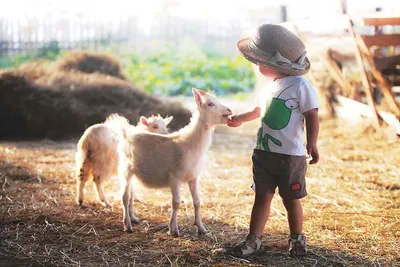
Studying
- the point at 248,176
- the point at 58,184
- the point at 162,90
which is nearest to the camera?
the point at 58,184

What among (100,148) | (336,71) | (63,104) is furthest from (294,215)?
(63,104)

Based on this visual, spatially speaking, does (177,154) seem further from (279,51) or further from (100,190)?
(100,190)

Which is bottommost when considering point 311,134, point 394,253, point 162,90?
point 162,90

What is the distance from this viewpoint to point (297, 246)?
4.27m

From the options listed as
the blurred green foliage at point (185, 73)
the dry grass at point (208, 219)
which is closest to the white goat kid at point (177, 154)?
the dry grass at point (208, 219)

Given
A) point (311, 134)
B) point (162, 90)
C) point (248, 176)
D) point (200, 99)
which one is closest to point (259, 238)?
point (311, 134)

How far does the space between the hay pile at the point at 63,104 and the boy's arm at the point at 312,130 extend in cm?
705

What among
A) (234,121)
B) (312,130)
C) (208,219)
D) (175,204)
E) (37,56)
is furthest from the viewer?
(37,56)

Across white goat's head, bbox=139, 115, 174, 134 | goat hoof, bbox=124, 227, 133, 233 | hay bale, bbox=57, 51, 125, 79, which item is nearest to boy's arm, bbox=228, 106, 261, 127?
goat hoof, bbox=124, 227, 133, 233

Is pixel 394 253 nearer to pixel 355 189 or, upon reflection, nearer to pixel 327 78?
pixel 355 189

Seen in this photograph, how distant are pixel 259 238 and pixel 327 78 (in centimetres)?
818

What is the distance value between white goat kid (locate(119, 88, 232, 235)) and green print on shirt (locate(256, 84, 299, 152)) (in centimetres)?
69

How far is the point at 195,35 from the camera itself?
23.2 meters

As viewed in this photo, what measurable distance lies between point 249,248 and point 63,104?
7578 millimetres
